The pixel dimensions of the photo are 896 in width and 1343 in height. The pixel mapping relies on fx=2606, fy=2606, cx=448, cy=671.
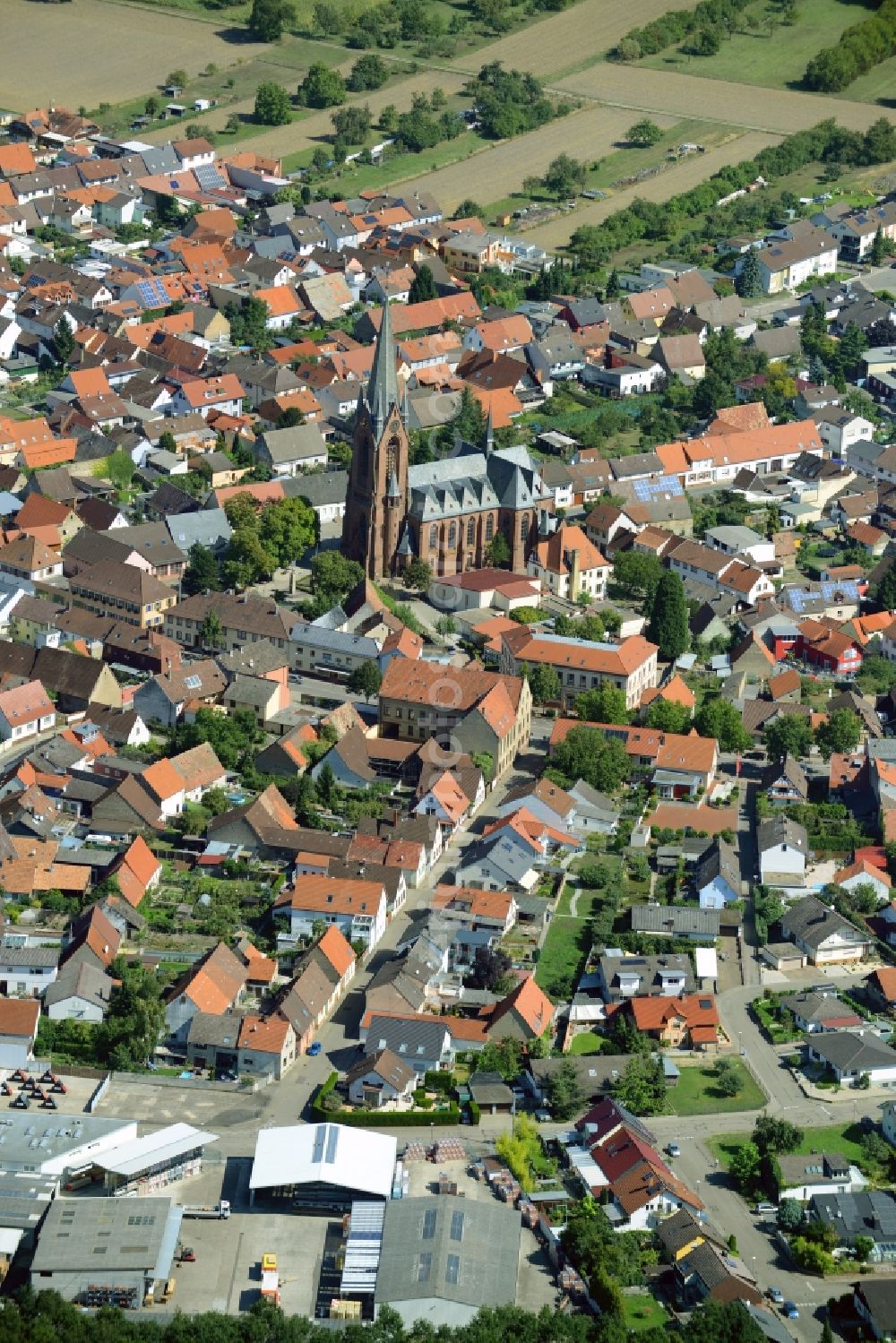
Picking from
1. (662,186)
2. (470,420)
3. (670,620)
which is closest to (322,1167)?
(670,620)

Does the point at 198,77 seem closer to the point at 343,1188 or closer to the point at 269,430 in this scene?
the point at 269,430

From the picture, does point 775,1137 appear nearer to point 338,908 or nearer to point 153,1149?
point 338,908

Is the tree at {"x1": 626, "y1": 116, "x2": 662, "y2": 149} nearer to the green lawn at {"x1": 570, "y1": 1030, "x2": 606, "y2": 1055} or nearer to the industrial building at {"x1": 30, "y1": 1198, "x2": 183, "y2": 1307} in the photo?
the green lawn at {"x1": 570, "y1": 1030, "x2": 606, "y2": 1055}

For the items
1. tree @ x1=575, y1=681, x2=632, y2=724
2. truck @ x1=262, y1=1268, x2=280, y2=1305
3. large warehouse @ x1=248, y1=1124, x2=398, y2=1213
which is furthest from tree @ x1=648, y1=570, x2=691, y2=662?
truck @ x1=262, y1=1268, x2=280, y2=1305

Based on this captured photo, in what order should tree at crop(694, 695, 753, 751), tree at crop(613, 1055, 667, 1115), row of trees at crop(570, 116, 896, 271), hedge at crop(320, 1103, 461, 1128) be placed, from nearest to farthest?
hedge at crop(320, 1103, 461, 1128) < tree at crop(613, 1055, 667, 1115) < tree at crop(694, 695, 753, 751) < row of trees at crop(570, 116, 896, 271)

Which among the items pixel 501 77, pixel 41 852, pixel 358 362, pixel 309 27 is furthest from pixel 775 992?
pixel 309 27

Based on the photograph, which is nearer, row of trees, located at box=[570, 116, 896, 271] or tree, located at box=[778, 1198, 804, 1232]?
tree, located at box=[778, 1198, 804, 1232]
